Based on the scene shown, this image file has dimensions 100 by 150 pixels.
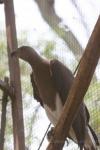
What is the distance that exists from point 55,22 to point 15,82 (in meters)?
0.87

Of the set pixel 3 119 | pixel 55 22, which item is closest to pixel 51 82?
pixel 3 119

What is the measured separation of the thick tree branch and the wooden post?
47cm

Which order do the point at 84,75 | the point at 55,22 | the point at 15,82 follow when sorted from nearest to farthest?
the point at 84,75 → the point at 15,82 → the point at 55,22

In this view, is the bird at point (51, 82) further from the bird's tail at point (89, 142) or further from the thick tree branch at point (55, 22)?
A: the thick tree branch at point (55, 22)

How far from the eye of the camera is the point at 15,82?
2.55 m

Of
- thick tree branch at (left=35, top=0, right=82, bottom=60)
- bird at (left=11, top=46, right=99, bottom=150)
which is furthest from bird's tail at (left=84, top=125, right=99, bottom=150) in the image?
thick tree branch at (left=35, top=0, right=82, bottom=60)

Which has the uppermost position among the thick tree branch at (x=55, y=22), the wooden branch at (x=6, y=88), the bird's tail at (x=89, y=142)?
the thick tree branch at (x=55, y=22)

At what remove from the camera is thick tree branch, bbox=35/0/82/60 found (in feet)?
10.1

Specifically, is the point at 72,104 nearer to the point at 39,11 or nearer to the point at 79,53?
the point at 79,53

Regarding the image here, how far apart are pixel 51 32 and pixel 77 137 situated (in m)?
1.59

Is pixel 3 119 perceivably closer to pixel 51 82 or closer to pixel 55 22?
pixel 51 82

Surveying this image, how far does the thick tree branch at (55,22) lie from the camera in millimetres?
3066

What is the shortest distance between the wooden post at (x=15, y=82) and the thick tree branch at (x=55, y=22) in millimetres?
466

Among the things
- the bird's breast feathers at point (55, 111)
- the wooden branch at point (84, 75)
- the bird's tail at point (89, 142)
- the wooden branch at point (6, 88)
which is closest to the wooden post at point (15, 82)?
the wooden branch at point (6, 88)
